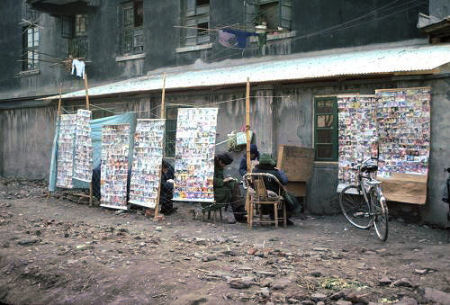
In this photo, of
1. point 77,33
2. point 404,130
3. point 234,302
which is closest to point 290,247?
point 234,302

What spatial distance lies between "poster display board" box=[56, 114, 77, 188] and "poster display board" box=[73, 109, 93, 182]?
19 cm

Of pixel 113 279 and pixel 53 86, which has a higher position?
pixel 53 86

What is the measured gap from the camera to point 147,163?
9891mm

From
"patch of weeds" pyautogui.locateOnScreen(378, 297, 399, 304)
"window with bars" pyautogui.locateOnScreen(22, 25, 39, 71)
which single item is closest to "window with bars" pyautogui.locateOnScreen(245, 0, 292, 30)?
"patch of weeds" pyautogui.locateOnScreen(378, 297, 399, 304)

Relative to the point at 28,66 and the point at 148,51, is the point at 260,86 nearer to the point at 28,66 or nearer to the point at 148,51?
the point at 148,51

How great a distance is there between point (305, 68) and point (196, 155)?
3631mm

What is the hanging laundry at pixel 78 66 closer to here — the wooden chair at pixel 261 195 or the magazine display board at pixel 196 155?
the magazine display board at pixel 196 155

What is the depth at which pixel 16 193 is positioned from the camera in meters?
14.6

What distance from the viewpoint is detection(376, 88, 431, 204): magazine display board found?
29.0 ft

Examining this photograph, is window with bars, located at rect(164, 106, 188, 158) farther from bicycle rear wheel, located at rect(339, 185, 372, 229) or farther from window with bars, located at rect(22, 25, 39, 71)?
window with bars, located at rect(22, 25, 39, 71)

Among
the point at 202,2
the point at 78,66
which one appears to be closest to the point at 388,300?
the point at 202,2

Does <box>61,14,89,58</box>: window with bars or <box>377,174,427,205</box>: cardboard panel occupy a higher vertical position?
<box>61,14,89,58</box>: window with bars

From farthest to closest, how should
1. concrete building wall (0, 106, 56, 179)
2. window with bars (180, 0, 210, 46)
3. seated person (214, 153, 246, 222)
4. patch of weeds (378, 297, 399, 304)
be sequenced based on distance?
1. concrete building wall (0, 106, 56, 179)
2. window with bars (180, 0, 210, 46)
3. seated person (214, 153, 246, 222)
4. patch of weeds (378, 297, 399, 304)

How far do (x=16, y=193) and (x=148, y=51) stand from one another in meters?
5.97
